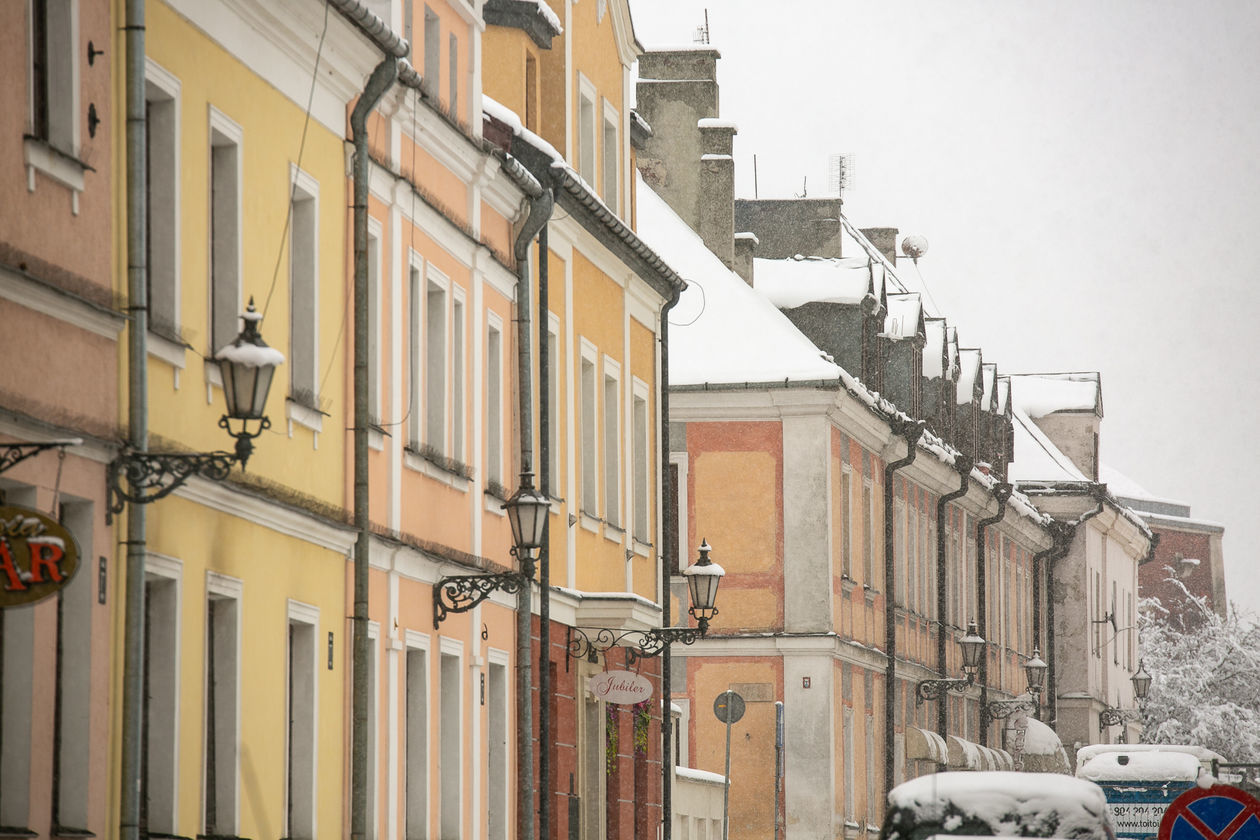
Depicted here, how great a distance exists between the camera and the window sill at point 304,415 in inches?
626

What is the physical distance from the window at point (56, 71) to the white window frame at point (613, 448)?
579 inches

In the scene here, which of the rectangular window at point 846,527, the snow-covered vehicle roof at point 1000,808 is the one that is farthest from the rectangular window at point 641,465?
the snow-covered vehicle roof at point 1000,808

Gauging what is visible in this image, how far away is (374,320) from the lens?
59.5 feet

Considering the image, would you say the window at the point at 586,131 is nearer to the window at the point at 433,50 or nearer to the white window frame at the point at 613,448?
the white window frame at the point at 613,448

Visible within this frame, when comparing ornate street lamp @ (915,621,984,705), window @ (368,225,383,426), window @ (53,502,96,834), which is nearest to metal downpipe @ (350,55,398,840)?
window @ (368,225,383,426)

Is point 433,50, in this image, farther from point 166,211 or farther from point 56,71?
point 56,71

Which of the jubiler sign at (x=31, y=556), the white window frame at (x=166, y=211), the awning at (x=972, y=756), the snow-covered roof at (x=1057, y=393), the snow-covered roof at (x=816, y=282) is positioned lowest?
the awning at (x=972, y=756)

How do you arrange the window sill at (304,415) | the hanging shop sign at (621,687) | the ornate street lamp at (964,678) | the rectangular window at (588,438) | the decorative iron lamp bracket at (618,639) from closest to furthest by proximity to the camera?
1. the window sill at (304,415)
2. the hanging shop sign at (621,687)
3. the decorative iron lamp bracket at (618,639)
4. the rectangular window at (588,438)
5. the ornate street lamp at (964,678)

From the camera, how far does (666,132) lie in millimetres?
39500

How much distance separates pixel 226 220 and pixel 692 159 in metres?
25.0

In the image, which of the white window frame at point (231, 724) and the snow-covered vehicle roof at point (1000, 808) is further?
the white window frame at point (231, 724)

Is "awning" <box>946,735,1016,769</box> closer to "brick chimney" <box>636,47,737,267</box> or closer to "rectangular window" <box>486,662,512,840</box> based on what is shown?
"brick chimney" <box>636,47,737,267</box>

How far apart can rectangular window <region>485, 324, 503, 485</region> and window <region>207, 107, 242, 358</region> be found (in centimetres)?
707

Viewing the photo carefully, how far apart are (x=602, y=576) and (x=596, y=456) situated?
129cm
